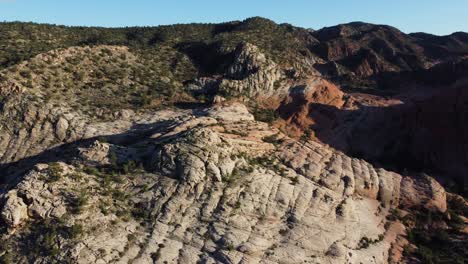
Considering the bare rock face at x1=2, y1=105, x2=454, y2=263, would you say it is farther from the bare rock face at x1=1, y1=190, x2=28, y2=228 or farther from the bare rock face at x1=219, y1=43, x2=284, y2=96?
the bare rock face at x1=219, y1=43, x2=284, y2=96

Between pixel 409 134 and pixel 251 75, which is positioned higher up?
pixel 251 75

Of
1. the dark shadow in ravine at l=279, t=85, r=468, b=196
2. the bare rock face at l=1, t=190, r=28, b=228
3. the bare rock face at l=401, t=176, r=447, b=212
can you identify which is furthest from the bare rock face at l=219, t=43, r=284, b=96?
the bare rock face at l=1, t=190, r=28, b=228

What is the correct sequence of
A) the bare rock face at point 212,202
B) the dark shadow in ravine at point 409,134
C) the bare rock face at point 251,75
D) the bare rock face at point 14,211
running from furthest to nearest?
1. the bare rock face at point 251,75
2. the dark shadow in ravine at point 409,134
3. the bare rock face at point 212,202
4. the bare rock face at point 14,211

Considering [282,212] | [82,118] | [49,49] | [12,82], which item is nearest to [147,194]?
[282,212]

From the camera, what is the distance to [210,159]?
5028 centimetres

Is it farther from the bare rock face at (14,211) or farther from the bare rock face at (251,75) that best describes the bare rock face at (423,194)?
the bare rock face at (14,211)

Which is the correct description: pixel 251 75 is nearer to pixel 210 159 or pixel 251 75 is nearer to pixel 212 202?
pixel 210 159

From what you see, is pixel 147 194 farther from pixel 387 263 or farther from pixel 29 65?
pixel 29 65

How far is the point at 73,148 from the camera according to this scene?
56250 millimetres

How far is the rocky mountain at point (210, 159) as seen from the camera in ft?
143

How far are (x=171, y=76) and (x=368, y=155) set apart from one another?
34032 mm

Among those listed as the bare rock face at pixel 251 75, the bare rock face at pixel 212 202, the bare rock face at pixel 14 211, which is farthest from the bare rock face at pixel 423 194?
the bare rock face at pixel 14 211

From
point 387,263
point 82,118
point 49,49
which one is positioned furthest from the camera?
point 49,49

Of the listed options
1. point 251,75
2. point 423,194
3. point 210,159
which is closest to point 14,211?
point 210,159
